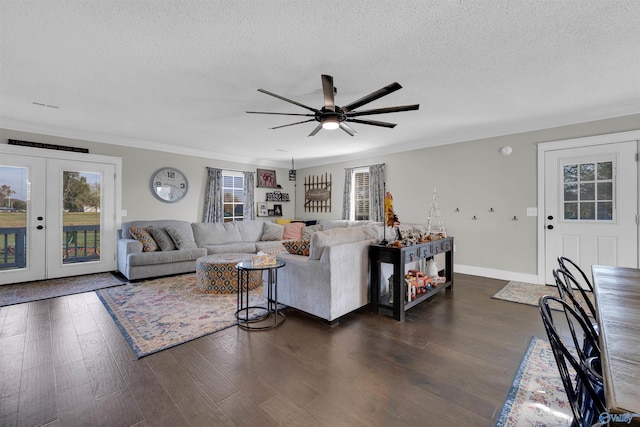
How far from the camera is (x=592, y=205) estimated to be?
4.08 m

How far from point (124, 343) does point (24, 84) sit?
3.07 metres

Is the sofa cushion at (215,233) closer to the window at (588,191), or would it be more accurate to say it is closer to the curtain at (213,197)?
the curtain at (213,197)

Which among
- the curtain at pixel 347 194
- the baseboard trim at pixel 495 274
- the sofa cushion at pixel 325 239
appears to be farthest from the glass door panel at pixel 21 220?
the baseboard trim at pixel 495 274

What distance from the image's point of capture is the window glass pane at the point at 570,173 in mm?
4203

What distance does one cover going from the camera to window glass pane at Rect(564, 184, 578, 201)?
4215 mm

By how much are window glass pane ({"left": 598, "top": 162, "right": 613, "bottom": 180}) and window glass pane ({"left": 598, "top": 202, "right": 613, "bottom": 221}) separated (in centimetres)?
38

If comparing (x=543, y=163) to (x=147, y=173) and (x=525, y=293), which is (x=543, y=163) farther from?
(x=147, y=173)

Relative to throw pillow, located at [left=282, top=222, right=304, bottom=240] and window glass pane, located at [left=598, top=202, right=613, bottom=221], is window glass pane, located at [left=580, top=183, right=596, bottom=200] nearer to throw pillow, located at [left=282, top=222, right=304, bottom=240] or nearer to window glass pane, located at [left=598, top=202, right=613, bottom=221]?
window glass pane, located at [left=598, top=202, right=613, bottom=221]

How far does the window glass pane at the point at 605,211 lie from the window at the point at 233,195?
697cm

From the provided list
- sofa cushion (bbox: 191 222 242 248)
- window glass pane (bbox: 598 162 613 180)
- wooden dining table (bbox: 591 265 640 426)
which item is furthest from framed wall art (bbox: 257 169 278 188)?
wooden dining table (bbox: 591 265 640 426)

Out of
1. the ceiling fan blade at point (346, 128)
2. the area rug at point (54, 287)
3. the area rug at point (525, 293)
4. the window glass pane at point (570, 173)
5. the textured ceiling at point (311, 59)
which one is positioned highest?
the textured ceiling at point (311, 59)

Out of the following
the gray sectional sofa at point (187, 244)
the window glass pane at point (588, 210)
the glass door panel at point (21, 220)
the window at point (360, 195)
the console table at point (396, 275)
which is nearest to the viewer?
the console table at point (396, 275)

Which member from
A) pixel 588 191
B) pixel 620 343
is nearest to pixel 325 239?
pixel 620 343

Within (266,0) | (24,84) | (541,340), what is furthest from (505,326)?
(24,84)
